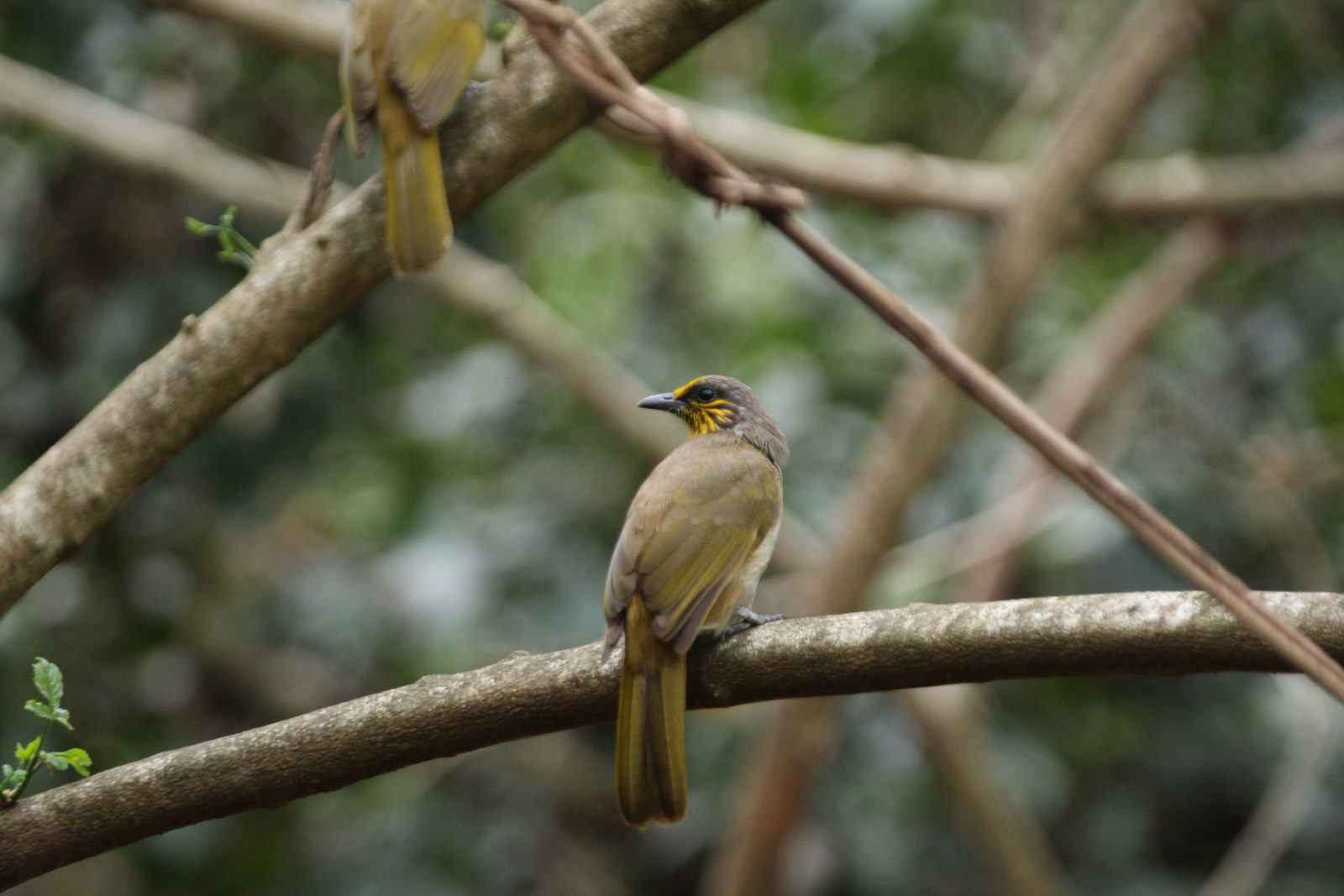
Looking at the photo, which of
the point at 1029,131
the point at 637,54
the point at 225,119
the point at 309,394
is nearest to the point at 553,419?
the point at 309,394

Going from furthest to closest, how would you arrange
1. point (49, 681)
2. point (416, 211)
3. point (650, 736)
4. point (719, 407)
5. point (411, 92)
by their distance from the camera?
point (719, 407) < point (411, 92) < point (416, 211) < point (650, 736) < point (49, 681)

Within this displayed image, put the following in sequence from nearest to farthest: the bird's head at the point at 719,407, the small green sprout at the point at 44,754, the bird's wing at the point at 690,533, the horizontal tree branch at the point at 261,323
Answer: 1. the small green sprout at the point at 44,754
2. the horizontal tree branch at the point at 261,323
3. the bird's wing at the point at 690,533
4. the bird's head at the point at 719,407

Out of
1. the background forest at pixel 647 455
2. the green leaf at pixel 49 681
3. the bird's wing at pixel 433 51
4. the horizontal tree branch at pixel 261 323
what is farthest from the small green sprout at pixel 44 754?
the background forest at pixel 647 455

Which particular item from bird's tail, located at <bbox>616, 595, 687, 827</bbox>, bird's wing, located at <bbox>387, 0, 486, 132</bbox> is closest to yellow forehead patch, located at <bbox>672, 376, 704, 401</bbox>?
bird's wing, located at <bbox>387, 0, 486, 132</bbox>

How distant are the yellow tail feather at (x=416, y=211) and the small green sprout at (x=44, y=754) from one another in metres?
0.92

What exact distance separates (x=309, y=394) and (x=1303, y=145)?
4661mm

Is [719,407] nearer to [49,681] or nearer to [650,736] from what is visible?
[650,736]

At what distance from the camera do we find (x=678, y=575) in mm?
2572

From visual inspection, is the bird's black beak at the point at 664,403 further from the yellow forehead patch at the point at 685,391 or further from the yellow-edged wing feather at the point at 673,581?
the yellow-edged wing feather at the point at 673,581

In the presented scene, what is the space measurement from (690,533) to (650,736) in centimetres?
54

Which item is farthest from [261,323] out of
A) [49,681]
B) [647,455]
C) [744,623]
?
[647,455]

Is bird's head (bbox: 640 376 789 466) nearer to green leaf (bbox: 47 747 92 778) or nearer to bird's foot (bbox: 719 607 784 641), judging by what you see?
bird's foot (bbox: 719 607 784 641)

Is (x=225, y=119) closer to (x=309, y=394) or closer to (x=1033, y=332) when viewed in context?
Result: (x=309, y=394)

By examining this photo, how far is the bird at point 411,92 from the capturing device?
2.50 metres
